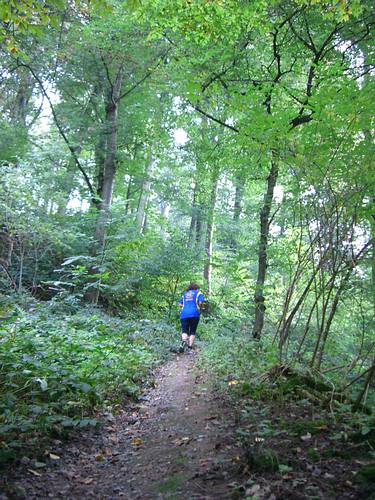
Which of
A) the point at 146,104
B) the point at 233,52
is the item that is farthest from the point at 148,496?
the point at 146,104

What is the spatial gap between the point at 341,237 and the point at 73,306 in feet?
28.0

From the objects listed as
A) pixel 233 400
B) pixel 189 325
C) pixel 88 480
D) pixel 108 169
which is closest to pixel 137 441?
pixel 88 480

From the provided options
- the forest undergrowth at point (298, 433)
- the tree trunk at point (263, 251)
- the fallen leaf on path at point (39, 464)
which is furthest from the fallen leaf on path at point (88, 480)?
the tree trunk at point (263, 251)

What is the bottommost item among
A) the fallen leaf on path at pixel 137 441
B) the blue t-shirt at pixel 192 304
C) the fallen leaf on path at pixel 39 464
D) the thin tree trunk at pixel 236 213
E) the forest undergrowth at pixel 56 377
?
the fallen leaf on path at pixel 137 441

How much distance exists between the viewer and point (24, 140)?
47.9 feet

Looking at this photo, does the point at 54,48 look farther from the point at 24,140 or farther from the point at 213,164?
the point at 213,164

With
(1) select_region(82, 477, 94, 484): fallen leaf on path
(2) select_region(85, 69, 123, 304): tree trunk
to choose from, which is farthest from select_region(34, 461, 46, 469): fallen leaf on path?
(2) select_region(85, 69, 123, 304): tree trunk

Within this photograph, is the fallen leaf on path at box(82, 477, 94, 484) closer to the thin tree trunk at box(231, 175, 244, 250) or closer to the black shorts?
the black shorts

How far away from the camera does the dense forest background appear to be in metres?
5.12

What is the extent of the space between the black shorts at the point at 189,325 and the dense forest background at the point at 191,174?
0.81 m

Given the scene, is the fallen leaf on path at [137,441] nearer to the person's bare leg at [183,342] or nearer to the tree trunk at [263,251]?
the tree trunk at [263,251]

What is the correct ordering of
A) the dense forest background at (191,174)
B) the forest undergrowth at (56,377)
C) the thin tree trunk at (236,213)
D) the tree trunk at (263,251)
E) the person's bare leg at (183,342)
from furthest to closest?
the thin tree trunk at (236,213) → the person's bare leg at (183,342) → the tree trunk at (263,251) → the dense forest background at (191,174) → the forest undergrowth at (56,377)

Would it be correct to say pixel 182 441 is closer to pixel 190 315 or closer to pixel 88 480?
pixel 88 480

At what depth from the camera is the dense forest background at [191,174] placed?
5.12 meters
